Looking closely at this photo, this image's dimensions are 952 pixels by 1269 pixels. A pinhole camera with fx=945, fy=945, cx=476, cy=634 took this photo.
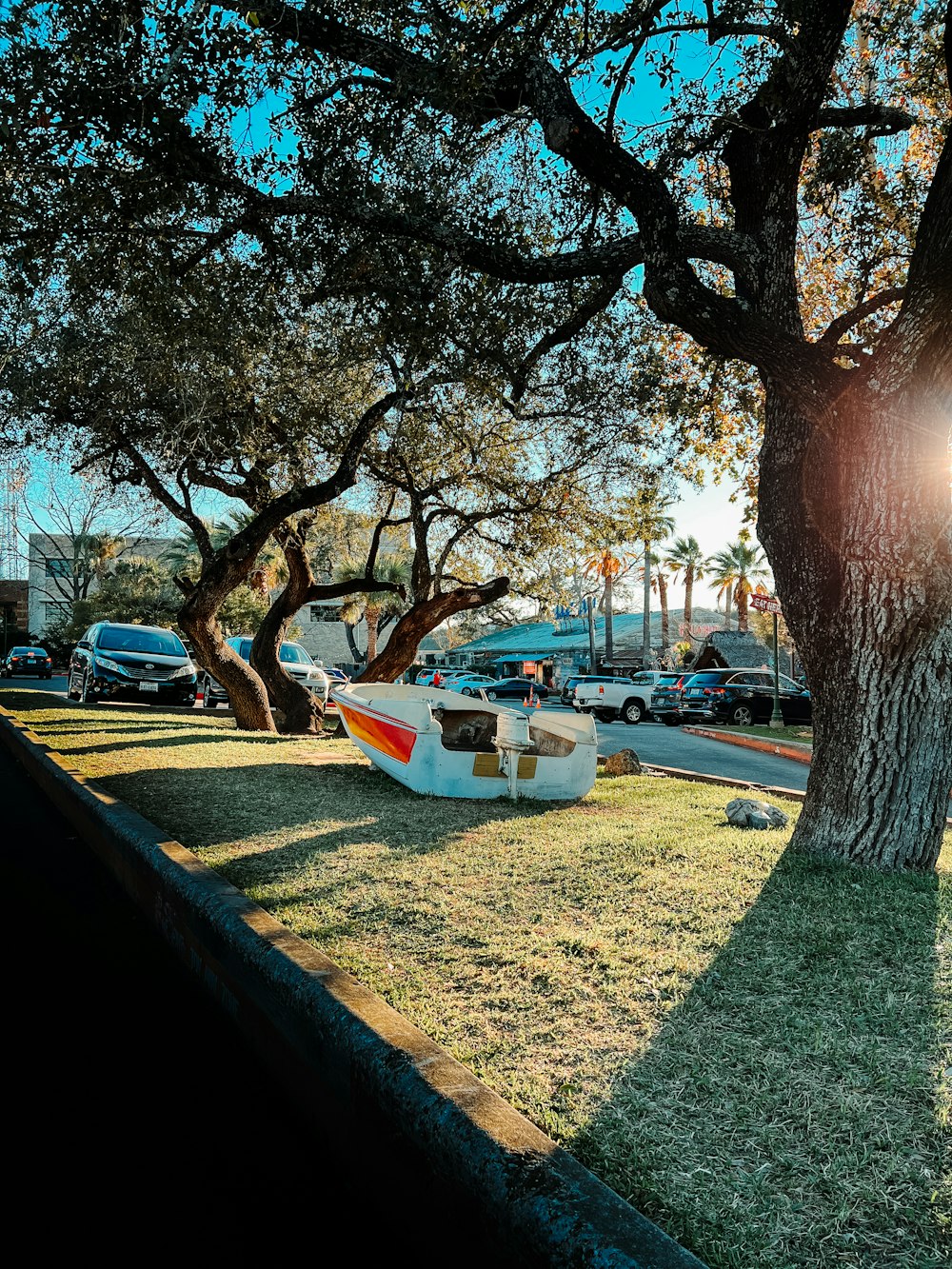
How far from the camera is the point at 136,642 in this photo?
22219 millimetres

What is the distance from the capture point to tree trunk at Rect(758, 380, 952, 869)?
577cm

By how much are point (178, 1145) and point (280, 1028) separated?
70 centimetres

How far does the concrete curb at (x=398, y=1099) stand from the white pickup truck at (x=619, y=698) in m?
28.5

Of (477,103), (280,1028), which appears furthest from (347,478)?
(280,1028)

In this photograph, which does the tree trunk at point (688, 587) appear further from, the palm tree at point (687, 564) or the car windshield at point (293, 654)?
the car windshield at point (293, 654)

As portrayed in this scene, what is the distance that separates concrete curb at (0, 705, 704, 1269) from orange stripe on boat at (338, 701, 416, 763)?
3.88 m

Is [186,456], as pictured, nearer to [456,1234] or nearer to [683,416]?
[683,416]

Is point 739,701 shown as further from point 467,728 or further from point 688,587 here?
point 688,587

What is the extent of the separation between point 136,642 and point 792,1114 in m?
21.5

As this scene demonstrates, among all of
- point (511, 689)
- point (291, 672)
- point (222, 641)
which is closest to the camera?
point (222, 641)

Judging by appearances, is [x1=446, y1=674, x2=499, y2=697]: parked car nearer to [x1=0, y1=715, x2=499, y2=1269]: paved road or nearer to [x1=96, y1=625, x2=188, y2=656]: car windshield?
[x1=96, y1=625, x2=188, y2=656]: car windshield

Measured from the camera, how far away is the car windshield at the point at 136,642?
2195 centimetres

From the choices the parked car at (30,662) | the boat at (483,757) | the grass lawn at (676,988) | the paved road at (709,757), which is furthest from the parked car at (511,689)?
the grass lawn at (676,988)

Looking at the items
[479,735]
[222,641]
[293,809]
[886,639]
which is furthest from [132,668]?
[886,639]
